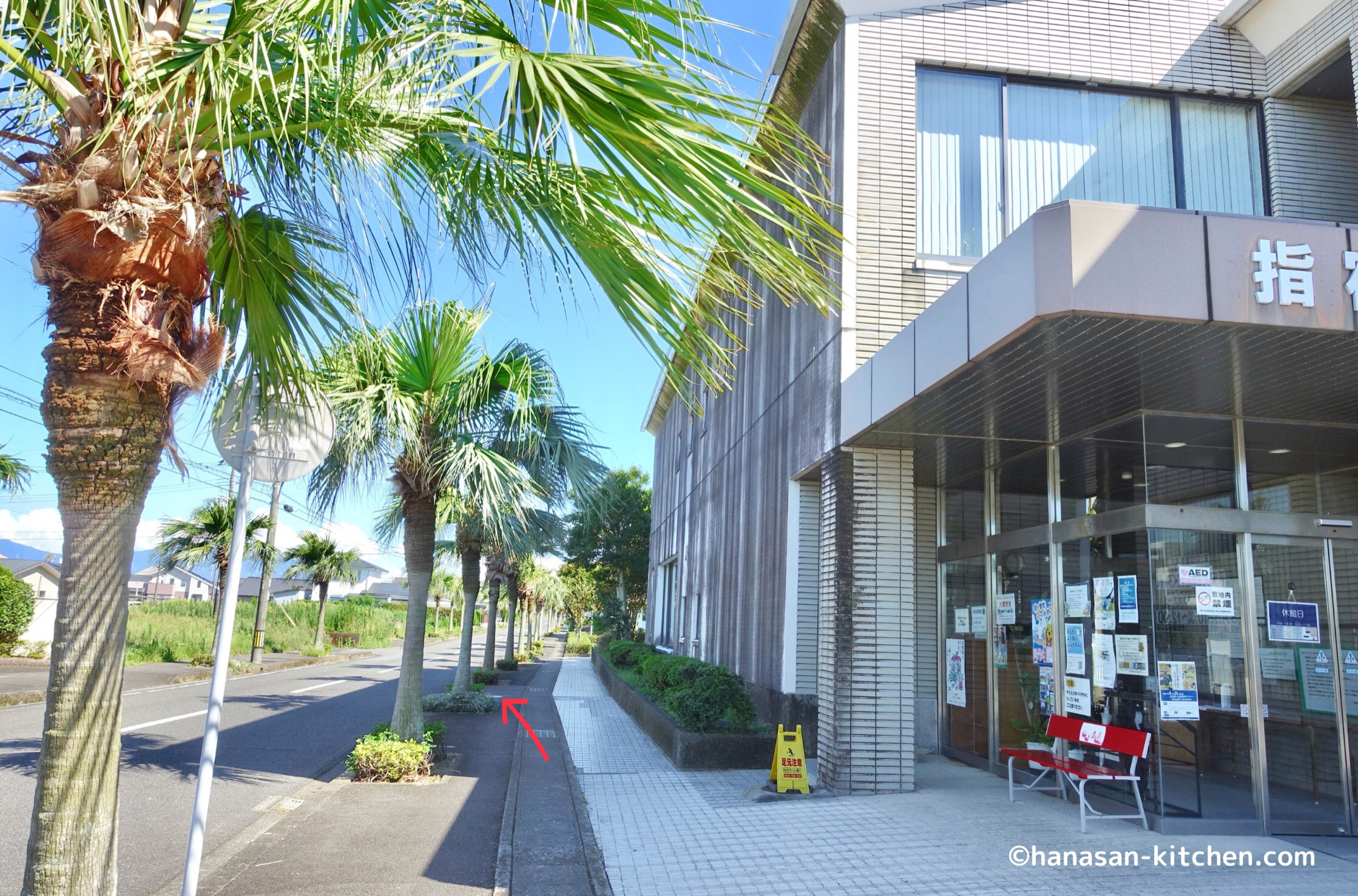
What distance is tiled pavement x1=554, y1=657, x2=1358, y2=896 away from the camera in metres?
6.43

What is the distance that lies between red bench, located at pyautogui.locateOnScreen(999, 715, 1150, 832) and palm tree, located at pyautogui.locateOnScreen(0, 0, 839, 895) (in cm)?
636

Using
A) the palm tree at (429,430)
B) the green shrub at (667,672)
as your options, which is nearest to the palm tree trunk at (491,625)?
the green shrub at (667,672)

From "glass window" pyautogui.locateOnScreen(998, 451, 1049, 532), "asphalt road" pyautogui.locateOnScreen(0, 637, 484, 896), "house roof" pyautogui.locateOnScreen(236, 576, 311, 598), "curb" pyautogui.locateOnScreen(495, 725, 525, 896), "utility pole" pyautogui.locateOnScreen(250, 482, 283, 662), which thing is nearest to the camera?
"curb" pyautogui.locateOnScreen(495, 725, 525, 896)

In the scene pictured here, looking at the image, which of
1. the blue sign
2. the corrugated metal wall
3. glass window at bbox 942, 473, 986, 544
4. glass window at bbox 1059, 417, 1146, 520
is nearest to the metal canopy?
glass window at bbox 1059, 417, 1146, 520

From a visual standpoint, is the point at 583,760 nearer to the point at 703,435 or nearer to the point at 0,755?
the point at 0,755

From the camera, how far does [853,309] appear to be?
412 inches

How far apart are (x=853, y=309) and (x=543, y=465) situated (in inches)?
190

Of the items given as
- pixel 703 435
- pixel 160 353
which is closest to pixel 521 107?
pixel 160 353

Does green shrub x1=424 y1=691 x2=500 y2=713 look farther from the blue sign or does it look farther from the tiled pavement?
the blue sign

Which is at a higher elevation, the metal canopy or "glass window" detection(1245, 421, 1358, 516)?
the metal canopy

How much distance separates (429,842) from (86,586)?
5155mm

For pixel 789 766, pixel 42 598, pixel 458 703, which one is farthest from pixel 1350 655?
pixel 42 598

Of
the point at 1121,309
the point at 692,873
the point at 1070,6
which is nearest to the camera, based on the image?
the point at 1121,309
